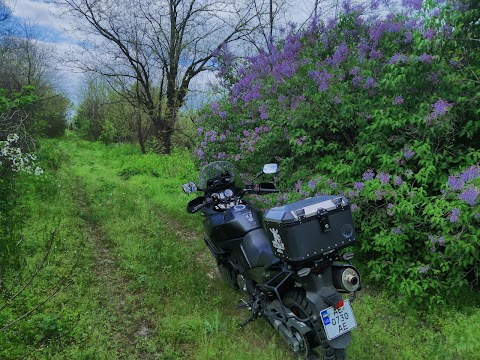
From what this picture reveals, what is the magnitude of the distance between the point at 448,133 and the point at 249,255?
2789 mm

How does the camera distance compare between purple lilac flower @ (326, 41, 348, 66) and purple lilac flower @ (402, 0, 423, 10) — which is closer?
purple lilac flower @ (402, 0, 423, 10)

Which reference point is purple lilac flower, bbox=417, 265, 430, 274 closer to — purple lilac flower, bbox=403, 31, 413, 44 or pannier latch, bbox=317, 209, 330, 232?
pannier latch, bbox=317, 209, 330, 232

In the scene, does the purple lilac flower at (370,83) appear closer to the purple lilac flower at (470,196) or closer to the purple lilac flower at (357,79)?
the purple lilac flower at (357,79)

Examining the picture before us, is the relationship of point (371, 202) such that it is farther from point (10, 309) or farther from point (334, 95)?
point (10, 309)

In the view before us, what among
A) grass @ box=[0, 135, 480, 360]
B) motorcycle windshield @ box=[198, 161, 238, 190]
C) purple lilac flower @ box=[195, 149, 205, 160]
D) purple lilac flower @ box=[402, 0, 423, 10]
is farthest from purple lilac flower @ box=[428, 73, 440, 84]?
purple lilac flower @ box=[195, 149, 205, 160]

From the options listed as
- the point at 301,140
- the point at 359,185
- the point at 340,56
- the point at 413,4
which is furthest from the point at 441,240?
the point at 413,4

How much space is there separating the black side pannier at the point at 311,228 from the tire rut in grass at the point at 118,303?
1900 mm

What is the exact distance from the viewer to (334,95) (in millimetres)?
5031

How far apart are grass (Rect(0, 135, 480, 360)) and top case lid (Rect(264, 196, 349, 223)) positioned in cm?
140

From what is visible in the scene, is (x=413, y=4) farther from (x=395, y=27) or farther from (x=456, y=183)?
(x=456, y=183)

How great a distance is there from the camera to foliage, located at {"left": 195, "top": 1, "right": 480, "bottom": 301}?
381cm

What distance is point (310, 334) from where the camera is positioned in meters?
2.72

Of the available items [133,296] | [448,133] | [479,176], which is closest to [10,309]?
[133,296]

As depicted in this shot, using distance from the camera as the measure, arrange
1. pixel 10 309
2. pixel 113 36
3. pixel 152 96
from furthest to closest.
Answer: pixel 152 96, pixel 113 36, pixel 10 309
